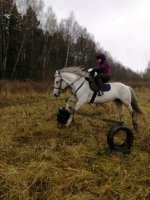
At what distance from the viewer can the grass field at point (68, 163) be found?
500cm

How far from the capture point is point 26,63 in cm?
3234

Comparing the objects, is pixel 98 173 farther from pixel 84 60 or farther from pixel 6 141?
pixel 84 60

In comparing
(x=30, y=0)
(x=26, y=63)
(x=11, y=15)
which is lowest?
(x=26, y=63)

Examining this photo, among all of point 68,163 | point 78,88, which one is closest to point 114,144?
point 68,163

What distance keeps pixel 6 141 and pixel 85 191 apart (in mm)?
2890

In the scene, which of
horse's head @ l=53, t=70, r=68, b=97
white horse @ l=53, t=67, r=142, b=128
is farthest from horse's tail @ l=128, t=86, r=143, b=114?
horse's head @ l=53, t=70, r=68, b=97

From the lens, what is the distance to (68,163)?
6.10 meters

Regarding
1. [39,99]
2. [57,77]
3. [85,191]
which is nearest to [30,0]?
[39,99]

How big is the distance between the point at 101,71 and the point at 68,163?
4.31 meters

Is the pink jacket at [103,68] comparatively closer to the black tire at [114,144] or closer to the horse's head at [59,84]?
the horse's head at [59,84]

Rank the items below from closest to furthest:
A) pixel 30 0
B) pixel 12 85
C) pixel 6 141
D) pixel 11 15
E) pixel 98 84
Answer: pixel 6 141 → pixel 98 84 → pixel 12 85 → pixel 11 15 → pixel 30 0

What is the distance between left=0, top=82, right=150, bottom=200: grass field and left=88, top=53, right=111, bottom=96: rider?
1.35 metres

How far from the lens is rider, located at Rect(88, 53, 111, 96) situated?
959 cm

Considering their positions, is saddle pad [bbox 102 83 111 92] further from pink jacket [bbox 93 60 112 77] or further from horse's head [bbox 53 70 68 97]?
horse's head [bbox 53 70 68 97]
